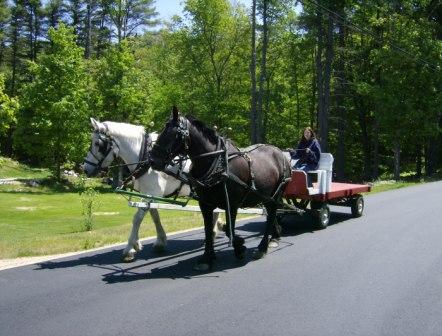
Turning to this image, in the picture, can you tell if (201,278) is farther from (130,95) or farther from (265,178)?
(130,95)

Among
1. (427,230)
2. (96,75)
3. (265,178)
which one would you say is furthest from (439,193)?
(96,75)

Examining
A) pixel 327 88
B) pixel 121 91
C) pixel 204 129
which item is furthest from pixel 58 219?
pixel 121 91

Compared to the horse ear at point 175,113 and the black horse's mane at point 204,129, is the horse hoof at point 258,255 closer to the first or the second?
the black horse's mane at point 204,129

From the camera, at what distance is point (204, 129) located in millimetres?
7852

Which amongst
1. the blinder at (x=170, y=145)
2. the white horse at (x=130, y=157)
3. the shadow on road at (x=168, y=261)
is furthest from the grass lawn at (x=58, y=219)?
the blinder at (x=170, y=145)

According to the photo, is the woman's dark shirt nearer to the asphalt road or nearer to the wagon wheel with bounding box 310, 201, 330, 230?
the wagon wheel with bounding box 310, 201, 330, 230

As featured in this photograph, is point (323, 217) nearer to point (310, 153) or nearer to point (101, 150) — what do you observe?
point (310, 153)

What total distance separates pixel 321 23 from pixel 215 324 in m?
32.5

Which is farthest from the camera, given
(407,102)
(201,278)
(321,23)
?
(321,23)

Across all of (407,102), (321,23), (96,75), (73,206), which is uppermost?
(321,23)

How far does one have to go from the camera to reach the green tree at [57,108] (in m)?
35.8

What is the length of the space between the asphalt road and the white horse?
387 mm

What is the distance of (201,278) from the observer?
712cm

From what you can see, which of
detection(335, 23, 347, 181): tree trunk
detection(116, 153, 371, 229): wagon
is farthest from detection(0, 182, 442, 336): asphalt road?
detection(335, 23, 347, 181): tree trunk
